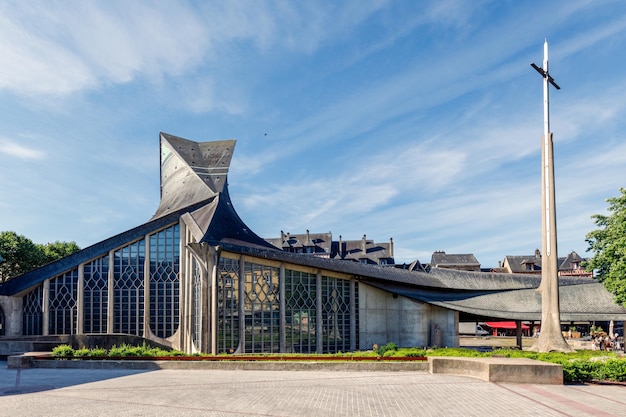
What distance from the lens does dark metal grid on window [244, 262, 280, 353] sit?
33281 mm

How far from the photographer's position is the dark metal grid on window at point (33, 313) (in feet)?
128

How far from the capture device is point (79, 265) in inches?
1512

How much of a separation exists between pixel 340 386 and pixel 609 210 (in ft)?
77.9

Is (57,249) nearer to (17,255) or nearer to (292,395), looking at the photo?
(17,255)

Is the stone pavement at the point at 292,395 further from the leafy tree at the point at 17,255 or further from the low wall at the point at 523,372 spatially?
the leafy tree at the point at 17,255

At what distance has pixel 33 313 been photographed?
1539 inches

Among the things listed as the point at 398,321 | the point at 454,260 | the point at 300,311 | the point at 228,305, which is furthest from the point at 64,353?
the point at 454,260

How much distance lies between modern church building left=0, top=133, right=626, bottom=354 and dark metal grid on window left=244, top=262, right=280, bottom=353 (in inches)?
2.6

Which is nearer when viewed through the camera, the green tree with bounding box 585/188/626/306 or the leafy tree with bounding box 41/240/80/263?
the green tree with bounding box 585/188/626/306

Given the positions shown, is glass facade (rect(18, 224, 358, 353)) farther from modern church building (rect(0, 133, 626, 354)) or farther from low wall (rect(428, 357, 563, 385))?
low wall (rect(428, 357, 563, 385))

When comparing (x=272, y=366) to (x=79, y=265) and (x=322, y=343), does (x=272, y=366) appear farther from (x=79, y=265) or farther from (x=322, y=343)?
(x=79, y=265)

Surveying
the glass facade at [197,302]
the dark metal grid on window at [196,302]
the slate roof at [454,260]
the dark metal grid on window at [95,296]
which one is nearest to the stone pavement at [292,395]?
the glass facade at [197,302]

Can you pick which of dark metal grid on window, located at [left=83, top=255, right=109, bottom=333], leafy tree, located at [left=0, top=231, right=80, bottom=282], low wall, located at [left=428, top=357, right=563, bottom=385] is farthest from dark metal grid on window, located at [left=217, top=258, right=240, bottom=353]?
leafy tree, located at [left=0, top=231, right=80, bottom=282]

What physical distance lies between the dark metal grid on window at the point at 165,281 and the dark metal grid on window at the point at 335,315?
1103 cm
